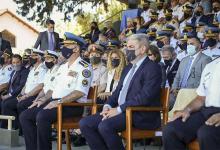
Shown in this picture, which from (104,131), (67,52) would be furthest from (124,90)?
(67,52)

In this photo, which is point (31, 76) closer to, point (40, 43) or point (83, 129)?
point (83, 129)

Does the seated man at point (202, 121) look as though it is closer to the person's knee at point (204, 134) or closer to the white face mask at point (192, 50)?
the person's knee at point (204, 134)

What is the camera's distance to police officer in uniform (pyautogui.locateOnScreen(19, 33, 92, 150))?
669 centimetres

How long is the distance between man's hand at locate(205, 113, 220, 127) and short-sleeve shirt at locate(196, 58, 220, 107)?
0.29 meters

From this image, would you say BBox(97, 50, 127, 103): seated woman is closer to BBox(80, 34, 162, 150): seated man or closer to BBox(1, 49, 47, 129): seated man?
BBox(1, 49, 47, 129): seated man

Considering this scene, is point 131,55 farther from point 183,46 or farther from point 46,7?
point 46,7

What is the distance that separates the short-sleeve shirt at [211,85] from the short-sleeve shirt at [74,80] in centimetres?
198

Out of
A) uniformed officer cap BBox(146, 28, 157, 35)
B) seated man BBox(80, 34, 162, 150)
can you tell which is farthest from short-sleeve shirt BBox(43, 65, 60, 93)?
uniformed officer cap BBox(146, 28, 157, 35)

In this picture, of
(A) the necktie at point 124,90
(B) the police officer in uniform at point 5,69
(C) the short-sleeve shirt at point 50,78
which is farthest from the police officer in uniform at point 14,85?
(A) the necktie at point 124,90

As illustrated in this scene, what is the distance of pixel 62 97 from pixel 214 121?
2750 millimetres

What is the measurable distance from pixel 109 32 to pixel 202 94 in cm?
842

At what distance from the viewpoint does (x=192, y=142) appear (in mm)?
5000

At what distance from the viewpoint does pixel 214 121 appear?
15.7 feet

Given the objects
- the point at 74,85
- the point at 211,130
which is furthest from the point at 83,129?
the point at 211,130
